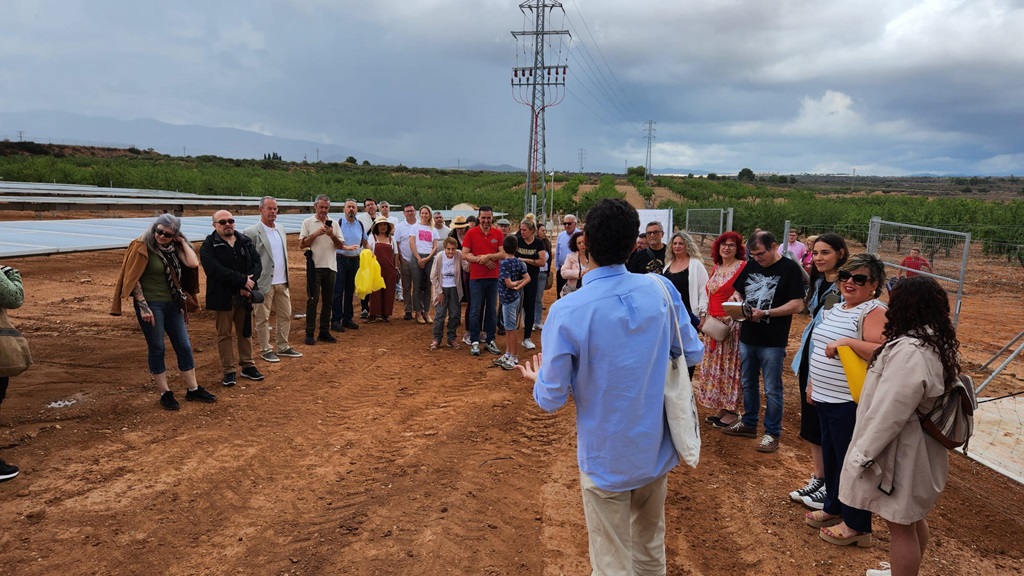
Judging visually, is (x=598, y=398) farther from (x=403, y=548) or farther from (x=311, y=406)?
(x=311, y=406)

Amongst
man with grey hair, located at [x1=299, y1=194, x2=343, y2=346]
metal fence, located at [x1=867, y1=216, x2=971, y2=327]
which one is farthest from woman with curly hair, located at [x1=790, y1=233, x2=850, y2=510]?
man with grey hair, located at [x1=299, y1=194, x2=343, y2=346]

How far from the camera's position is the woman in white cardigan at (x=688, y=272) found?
16.6 ft

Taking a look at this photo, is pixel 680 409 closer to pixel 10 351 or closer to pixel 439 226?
pixel 10 351

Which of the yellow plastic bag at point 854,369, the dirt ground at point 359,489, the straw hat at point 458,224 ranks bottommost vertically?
the dirt ground at point 359,489

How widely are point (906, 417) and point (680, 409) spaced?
3.36 ft

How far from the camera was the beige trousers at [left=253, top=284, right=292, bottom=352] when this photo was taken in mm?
6477

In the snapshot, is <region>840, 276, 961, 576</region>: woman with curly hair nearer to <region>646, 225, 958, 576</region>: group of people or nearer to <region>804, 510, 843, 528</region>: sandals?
<region>646, 225, 958, 576</region>: group of people

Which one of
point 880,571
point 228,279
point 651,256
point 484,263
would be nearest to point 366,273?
point 484,263

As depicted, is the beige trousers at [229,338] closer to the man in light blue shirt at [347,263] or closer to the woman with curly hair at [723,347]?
the man in light blue shirt at [347,263]

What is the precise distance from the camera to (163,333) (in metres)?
4.98

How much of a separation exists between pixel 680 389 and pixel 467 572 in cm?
164

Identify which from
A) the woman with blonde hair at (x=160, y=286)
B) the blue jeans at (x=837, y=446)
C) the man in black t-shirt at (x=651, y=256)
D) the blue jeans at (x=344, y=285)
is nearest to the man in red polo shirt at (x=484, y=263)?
the man in black t-shirt at (x=651, y=256)

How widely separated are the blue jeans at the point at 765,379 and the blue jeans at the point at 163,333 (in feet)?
15.6

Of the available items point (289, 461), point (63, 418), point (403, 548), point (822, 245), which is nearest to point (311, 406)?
point (289, 461)
